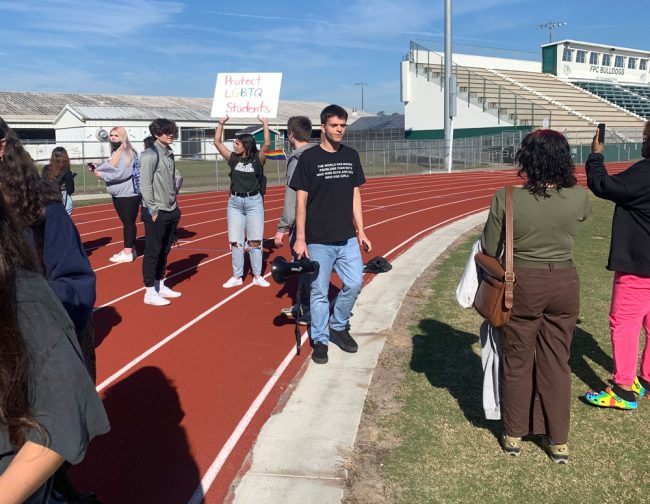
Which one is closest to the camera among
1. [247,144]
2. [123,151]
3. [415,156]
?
[247,144]

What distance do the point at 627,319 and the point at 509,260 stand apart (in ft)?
4.21

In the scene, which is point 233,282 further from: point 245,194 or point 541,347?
point 541,347

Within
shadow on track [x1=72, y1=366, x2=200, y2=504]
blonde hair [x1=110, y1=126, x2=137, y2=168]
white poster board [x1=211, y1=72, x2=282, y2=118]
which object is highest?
white poster board [x1=211, y1=72, x2=282, y2=118]

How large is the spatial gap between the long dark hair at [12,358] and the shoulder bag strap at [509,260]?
248 centimetres

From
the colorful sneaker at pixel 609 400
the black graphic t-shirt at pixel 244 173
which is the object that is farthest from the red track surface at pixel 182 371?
the colorful sneaker at pixel 609 400

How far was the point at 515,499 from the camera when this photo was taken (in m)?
3.03

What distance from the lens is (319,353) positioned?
4938mm

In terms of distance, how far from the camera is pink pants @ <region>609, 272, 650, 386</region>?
12.9 ft

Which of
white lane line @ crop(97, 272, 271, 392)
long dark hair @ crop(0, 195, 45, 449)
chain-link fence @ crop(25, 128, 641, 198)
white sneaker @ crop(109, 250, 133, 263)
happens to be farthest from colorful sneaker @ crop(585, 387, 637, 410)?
chain-link fence @ crop(25, 128, 641, 198)

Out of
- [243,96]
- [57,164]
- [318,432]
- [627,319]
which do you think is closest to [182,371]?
[318,432]

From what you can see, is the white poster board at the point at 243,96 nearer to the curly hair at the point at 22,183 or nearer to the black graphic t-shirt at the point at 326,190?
the black graphic t-shirt at the point at 326,190

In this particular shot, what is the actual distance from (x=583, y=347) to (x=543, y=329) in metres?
2.10

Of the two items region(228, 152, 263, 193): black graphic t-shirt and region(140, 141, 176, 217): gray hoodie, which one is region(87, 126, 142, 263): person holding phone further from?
region(228, 152, 263, 193): black graphic t-shirt

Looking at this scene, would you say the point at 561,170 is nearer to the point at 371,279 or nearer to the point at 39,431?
the point at 39,431
